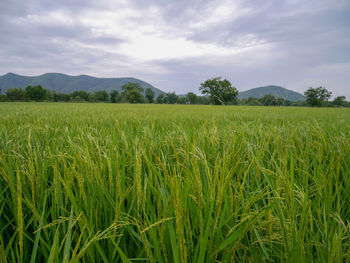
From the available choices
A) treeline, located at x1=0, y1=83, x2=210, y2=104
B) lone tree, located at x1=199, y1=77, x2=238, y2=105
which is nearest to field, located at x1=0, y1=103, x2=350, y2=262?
lone tree, located at x1=199, y1=77, x2=238, y2=105

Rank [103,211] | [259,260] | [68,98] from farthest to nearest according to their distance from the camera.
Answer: [68,98]
[103,211]
[259,260]

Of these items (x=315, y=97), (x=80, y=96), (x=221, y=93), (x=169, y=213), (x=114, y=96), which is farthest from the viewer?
(x=114, y=96)

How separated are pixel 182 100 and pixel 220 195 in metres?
107

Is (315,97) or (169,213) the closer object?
(169,213)

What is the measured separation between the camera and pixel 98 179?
0.82 m

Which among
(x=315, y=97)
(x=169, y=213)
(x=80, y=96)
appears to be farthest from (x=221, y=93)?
(x=80, y=96)

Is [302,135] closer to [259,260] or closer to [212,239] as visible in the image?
[259,260]

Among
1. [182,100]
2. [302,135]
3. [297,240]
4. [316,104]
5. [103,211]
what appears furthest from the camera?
[182,100]

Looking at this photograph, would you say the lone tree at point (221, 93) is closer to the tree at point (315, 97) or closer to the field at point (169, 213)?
the field at point (169, 213)

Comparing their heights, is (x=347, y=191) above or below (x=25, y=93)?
below

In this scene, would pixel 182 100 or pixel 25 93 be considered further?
pixel 182 100

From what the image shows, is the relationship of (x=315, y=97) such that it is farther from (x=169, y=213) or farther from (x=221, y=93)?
(x=169, y=213)

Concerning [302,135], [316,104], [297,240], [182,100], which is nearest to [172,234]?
[297,240]

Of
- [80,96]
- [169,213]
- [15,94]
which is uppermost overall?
[80,96]
